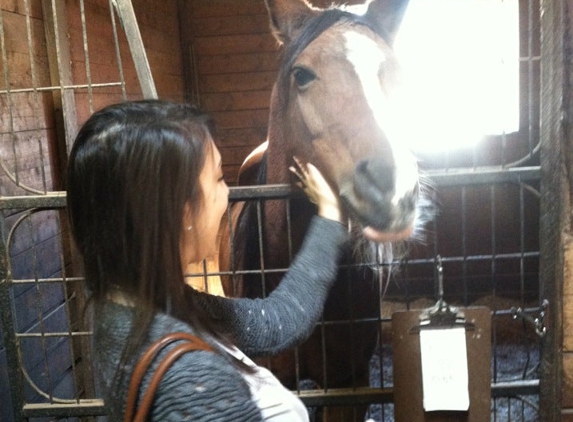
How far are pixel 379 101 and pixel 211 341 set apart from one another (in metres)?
0.72

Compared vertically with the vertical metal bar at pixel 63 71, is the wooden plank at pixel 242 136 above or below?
below

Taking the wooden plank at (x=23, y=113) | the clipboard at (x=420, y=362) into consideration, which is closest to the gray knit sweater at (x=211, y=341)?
the clipboard at (x=420, y=362)

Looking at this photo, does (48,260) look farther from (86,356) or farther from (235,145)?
(235,145)

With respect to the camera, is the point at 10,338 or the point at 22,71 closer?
the point at 10,338

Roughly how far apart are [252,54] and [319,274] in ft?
11.6

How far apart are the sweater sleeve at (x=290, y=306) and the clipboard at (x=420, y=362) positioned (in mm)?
257

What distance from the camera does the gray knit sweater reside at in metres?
0.71

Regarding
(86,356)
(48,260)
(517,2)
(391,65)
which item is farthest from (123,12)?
(517,2)

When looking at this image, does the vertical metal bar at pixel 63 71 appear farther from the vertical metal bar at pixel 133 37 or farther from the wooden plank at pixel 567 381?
the wooden plank at pixel 567 381

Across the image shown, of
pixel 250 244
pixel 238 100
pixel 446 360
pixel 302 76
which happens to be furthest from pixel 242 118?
pixel 446 360

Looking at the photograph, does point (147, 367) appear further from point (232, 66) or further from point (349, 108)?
point (232, 66)

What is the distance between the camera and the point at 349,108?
4.21 ft

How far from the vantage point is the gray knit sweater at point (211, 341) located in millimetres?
710

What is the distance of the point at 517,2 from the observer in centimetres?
352
